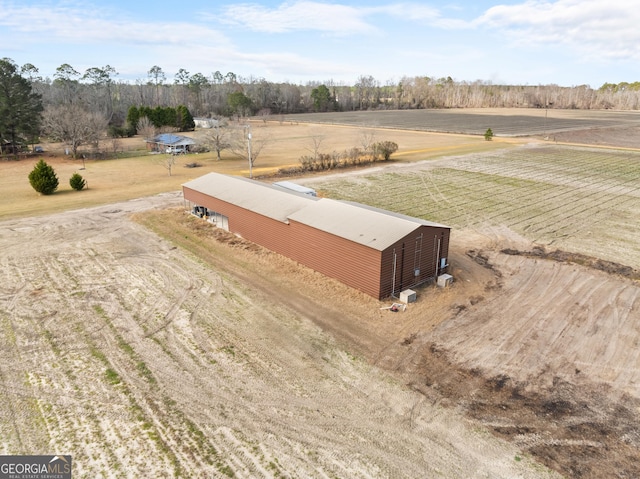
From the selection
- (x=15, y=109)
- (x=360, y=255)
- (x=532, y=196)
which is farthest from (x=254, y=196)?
(x=15, y=109)

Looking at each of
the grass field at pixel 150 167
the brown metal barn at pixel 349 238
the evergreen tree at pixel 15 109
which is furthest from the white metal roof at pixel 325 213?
the evergreen tree at pixel 15 109

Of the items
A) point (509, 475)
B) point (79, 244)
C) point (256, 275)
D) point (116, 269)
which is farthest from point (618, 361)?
point (79, 244)

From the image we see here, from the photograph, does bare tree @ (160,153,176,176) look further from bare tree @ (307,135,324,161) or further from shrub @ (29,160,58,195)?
bare tree @ (307,135,324,161)

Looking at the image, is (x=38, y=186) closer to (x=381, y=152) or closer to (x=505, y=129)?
(x=381, y=152)

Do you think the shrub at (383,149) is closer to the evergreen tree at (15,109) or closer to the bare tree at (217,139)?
the bare tree at (217,139)

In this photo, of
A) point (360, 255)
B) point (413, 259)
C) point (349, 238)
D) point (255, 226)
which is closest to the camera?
point (360, 255)

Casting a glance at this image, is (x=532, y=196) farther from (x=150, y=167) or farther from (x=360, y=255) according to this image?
(x=150, y=167)

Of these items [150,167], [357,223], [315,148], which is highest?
[315,148]
